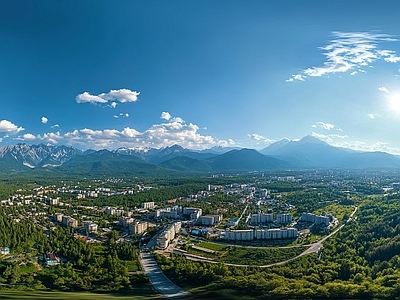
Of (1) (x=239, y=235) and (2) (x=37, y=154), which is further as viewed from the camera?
(2) (x=37, y=154)

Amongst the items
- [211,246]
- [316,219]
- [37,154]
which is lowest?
[211,246]

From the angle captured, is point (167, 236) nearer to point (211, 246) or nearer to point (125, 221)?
point (211, 246)

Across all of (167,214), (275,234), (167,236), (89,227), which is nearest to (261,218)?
(275,234)

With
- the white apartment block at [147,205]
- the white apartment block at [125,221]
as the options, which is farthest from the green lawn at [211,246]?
the white apartment block at [147,205]

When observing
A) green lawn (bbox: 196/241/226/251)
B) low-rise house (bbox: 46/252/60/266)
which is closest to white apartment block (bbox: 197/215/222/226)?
green lawn (bbox: 196/241/226/251)

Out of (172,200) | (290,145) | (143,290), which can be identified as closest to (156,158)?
(290,145)

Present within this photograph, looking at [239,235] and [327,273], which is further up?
[327,273]

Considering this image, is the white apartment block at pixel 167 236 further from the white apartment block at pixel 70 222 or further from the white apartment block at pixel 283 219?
the white apartment block at pixel 283 219

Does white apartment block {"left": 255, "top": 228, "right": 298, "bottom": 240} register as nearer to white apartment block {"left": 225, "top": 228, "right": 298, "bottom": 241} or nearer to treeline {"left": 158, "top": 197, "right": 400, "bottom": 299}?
white apartment block {"left": 225, "top": 228, "right": 298, "bottom": 241}

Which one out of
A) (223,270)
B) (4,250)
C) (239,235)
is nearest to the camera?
(223,270)
